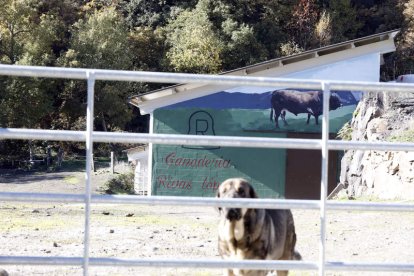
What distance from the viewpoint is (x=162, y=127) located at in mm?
31172

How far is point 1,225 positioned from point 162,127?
54.9 feet

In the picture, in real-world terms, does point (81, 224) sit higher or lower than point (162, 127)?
lower

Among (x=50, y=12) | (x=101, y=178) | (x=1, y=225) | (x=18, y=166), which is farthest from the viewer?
(x=50, y=12)

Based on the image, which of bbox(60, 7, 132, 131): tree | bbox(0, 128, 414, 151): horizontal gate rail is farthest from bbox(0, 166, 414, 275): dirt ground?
bbox(60, 7, 132, 131): tree

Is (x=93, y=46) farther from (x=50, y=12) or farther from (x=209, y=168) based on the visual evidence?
(x=209, y=168)

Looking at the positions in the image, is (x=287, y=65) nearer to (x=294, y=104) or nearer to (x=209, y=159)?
(x=294, y=104)

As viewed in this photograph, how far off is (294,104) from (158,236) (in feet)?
62.9

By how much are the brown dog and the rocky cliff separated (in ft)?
42.0

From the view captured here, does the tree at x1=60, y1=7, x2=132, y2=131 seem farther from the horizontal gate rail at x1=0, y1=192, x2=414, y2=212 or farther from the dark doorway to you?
the horizontal gate rail at x1=0, y1=192, x2=414, y2=212

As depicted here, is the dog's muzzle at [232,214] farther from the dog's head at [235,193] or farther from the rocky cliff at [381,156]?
the rocky cliff at [381,156]

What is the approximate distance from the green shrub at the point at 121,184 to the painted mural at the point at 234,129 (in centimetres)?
209

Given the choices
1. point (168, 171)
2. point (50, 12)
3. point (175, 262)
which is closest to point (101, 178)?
point (168, 171)

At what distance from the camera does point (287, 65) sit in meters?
31.4

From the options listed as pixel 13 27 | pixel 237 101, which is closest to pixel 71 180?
pixel 237 101
